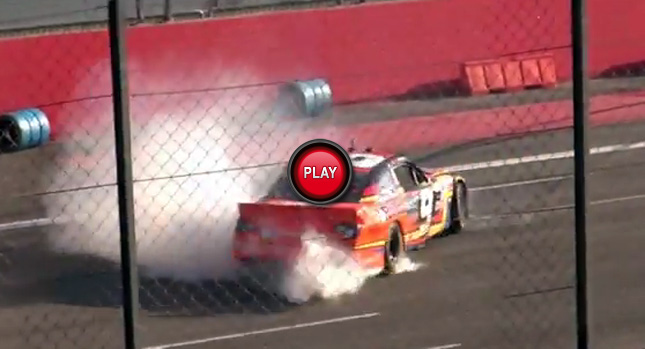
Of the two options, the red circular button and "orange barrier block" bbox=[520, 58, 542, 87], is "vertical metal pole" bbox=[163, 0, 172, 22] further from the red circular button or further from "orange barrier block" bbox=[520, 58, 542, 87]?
the red circular button

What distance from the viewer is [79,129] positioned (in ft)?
62.0

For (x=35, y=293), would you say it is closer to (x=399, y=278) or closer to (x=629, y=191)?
(x=399, y=278)

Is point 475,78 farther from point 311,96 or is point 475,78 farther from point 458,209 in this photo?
point 458,209

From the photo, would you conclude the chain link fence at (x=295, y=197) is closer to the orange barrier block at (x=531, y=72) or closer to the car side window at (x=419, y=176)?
the orange barrier block at (x=531, y=72)

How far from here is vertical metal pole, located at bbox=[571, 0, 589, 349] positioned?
5980 millimetres

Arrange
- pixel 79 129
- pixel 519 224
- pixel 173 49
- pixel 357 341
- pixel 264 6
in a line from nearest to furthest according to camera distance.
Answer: pixel 357 341 → pixel 519 224 → pixel 79 129 → pixel 173 49 → pixel 264 6

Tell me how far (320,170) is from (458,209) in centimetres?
872

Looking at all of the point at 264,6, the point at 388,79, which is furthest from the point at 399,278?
the point at 264,6

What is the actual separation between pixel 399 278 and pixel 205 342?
1.80 meters

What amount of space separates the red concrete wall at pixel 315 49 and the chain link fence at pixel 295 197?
0.03m

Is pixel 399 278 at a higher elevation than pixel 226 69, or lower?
lower

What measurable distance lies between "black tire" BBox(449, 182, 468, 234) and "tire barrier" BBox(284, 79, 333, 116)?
4267 mm

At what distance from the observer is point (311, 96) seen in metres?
19.1

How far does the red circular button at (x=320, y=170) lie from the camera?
18.7 ft
